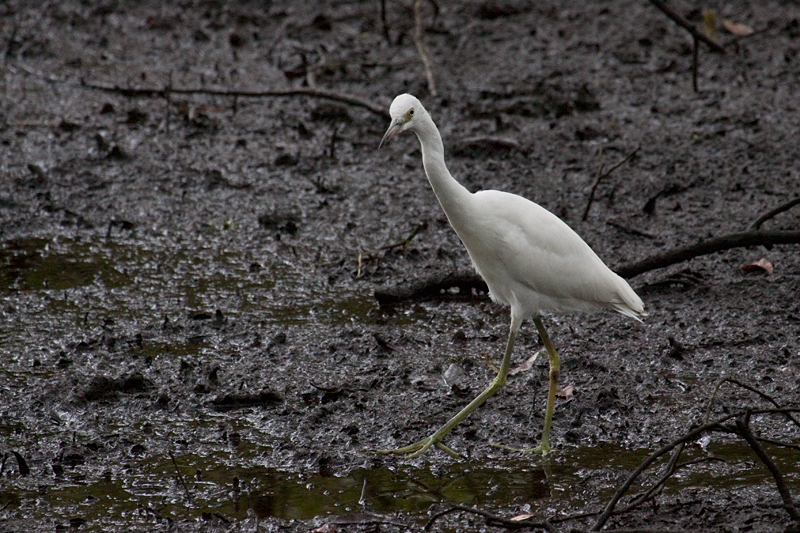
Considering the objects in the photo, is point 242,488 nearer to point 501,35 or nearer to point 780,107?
point 780,107

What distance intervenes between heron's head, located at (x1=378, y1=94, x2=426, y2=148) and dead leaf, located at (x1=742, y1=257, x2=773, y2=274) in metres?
2.52

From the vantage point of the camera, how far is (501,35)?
10.3m

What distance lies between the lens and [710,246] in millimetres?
5184

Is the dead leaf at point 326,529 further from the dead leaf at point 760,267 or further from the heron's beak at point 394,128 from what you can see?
the dead leaf at point 760,267

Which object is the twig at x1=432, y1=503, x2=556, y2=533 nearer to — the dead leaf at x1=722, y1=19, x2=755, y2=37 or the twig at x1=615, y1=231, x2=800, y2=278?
the twig at x1=615, y1=231, x2=800, y2=278

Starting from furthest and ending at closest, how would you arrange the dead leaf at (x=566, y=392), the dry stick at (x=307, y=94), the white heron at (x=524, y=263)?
the dry stick at (x=307, y=94) → the dead leaf at (x=566, y=392) → the white heron at (x=524, y=263)

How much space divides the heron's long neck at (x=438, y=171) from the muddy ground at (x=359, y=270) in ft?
3.11

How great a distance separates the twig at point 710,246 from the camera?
5012 millimetres

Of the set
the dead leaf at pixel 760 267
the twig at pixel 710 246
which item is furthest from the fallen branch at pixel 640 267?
the dead leaf at pixel 760 267

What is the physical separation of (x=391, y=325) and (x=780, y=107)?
14.7 feet

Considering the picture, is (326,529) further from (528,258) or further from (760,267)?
(760,267)

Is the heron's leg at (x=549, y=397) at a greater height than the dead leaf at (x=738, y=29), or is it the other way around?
the dead leaf at (x=738, y=29)

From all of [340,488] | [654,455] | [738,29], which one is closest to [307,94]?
[738,29]

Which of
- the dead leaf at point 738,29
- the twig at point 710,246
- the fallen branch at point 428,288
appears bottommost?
the fallen branch at point 428,288
